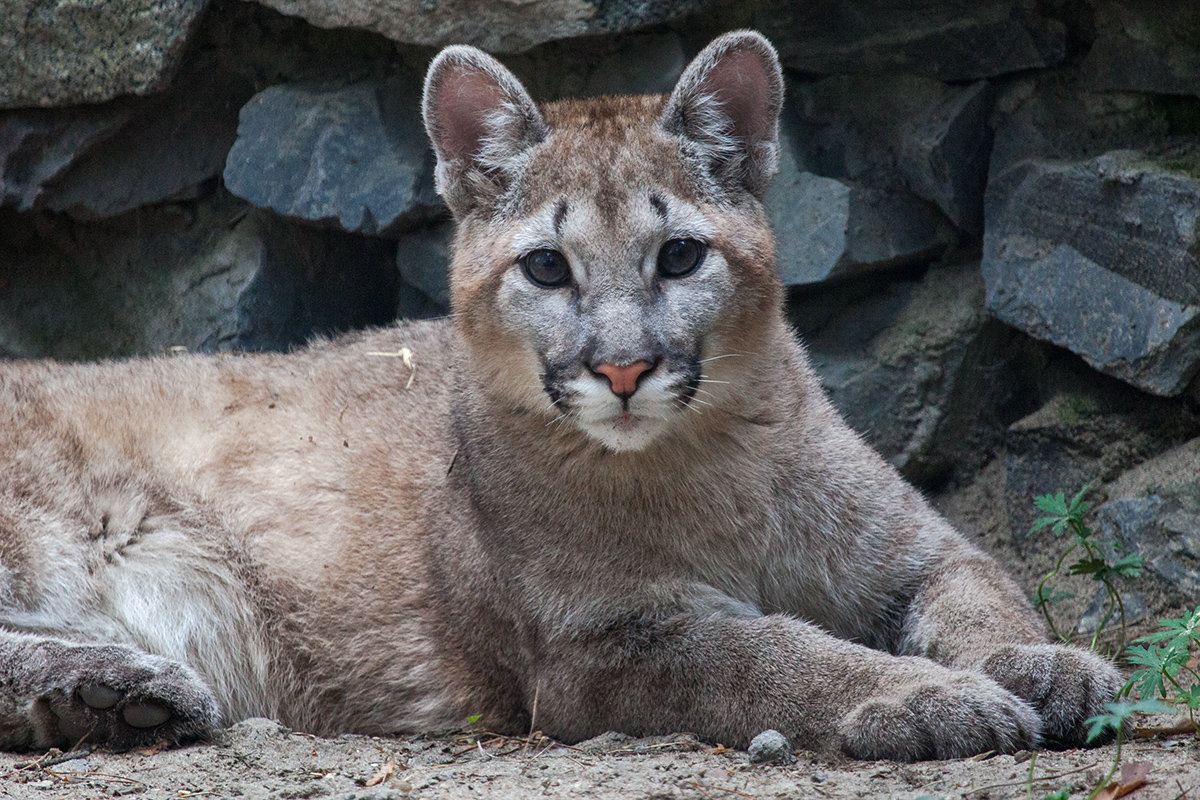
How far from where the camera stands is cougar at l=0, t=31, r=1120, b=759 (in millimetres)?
4156

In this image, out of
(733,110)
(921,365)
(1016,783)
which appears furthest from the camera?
(921,365)

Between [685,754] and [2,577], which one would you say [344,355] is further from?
[685,754]

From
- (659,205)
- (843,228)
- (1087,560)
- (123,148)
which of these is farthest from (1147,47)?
(123,148)

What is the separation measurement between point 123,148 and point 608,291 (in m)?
3.96

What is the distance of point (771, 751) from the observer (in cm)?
388

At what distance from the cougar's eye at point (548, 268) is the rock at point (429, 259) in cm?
235

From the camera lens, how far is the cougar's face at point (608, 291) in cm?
407

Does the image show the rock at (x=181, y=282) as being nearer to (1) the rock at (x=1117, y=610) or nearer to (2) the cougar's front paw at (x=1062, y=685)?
(1) the rock at (x=1117, y=610)

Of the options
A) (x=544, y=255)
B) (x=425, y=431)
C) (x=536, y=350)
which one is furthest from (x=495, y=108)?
(x=425, y=431)

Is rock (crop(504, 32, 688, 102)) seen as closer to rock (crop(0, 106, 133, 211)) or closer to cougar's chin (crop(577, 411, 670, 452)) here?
rock (crop(0, 106, 133, 211))

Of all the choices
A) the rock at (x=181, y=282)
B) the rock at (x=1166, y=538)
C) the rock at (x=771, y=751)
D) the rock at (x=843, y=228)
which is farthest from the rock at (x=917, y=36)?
the rock at (x=771, y=751)

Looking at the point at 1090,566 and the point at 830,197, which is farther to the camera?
the point at 830,197

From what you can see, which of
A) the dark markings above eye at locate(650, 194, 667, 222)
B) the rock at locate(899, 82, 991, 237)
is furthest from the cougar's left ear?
A: the rock at locate(899, 82, 991, 237)

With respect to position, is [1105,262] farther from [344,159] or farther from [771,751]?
[344,159]
